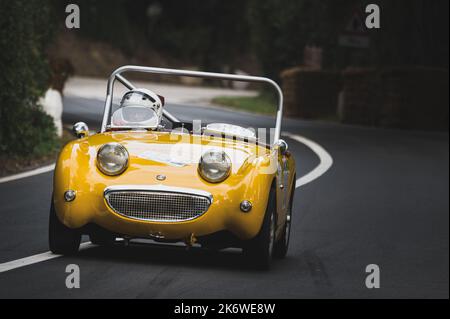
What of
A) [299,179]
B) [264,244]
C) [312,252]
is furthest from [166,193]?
[299,179]

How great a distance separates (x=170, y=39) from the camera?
2931 inches

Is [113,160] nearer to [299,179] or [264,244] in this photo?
[264,244]

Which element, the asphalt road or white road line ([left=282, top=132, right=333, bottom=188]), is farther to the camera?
white road line ([left=282, top=132, right=333, bottom=188])

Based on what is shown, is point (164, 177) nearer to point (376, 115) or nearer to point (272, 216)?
point (272, 216)

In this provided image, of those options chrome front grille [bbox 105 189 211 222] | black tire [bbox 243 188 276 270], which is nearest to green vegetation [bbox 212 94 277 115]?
black tire [bbox 243 188 276 270]

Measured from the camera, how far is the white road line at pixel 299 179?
10.1 m

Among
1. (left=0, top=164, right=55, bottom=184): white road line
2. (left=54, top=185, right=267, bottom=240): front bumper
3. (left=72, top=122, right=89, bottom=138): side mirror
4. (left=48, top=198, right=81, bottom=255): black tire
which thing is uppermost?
(left=72, top=122, right=89, bottom=138): side mirror

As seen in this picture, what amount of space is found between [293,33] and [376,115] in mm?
10272

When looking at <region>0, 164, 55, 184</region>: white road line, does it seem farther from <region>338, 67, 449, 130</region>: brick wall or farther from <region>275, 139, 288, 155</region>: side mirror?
<region>338, 67, 449, 130</region>: brick wall

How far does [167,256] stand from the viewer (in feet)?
35.9

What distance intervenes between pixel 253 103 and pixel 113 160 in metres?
32.6

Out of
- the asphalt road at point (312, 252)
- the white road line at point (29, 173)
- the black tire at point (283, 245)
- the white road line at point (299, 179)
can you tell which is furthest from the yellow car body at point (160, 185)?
the white road line at point (29, 173)

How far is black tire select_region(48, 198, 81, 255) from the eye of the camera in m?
10.2

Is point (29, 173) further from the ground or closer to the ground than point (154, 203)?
closer to the ground
